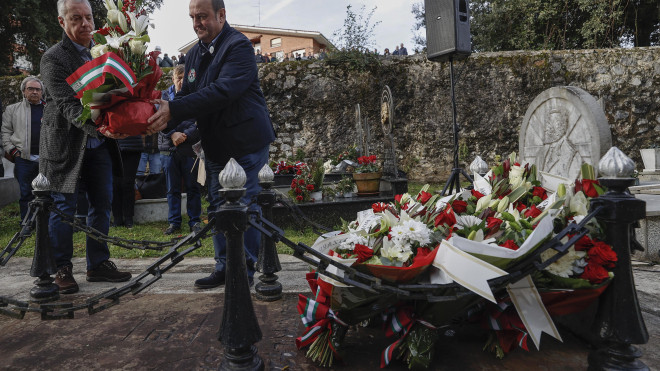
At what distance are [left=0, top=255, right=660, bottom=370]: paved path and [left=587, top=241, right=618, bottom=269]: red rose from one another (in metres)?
0.41

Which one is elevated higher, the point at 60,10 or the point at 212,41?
the point at 60,10

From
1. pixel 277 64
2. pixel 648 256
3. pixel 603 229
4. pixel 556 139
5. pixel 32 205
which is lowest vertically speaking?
pixel 648 256

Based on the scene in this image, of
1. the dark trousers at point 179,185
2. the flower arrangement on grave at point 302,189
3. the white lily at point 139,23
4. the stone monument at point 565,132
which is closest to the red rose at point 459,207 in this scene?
the stone monument at point 565,132

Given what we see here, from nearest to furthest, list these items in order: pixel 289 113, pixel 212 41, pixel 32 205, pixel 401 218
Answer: pixel 401 218 → pixel 32 205 → pixel 212 41 → pixel 289 113

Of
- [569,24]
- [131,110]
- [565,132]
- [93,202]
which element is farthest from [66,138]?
[569,24]

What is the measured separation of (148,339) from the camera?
1979 mm

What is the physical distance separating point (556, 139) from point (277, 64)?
774cm

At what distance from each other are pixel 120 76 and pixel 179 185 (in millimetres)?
3548

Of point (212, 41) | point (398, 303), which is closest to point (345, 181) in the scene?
point (212, 41)

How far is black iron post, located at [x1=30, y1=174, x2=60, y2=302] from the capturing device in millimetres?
2527

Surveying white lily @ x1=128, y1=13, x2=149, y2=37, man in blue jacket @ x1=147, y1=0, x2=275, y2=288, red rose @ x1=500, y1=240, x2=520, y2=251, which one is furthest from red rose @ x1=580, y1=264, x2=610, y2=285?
white lily @ x1=128, y1=13, x2=149, y2=37

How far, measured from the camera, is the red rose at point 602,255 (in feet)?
5.05

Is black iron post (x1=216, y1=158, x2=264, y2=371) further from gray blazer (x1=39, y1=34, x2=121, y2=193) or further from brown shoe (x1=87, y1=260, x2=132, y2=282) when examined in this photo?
brown shoe (x1=87, y1=260, x2=132, y2=282)

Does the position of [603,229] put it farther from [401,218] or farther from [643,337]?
[401,218]
